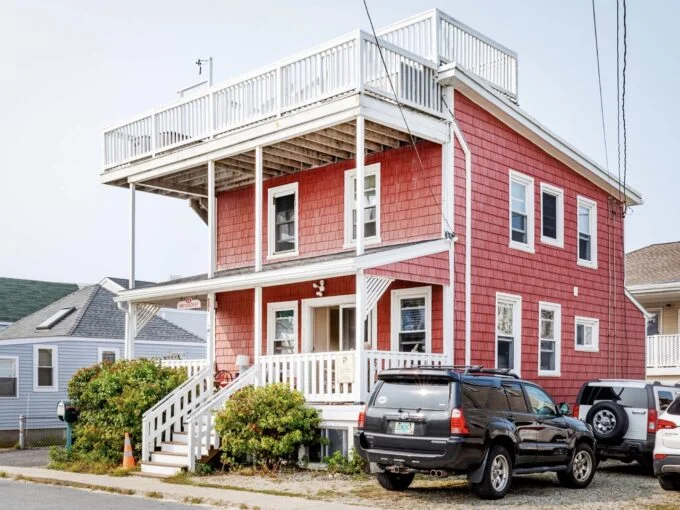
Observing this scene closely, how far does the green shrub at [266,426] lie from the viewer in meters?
16.1

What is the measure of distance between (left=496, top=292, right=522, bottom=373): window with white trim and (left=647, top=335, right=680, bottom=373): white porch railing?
1103 cm

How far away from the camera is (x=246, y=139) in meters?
18.5

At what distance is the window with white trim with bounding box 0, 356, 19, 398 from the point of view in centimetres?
3042

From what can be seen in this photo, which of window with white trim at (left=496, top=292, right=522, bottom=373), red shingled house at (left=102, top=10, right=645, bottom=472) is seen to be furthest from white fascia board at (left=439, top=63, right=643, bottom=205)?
window with white trim at (left=496, top=292, right=522, bottom=373)

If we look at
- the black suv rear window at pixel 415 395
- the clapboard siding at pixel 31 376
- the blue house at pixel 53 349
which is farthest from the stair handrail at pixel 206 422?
the blue house at pixel 53 349

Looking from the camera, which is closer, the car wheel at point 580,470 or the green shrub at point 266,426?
the car wheel at point 580,470

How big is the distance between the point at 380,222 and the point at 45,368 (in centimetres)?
1621

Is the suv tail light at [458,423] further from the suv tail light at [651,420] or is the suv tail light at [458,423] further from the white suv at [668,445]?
the suv tail light at [651,420]

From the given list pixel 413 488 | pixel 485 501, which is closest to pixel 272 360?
pixel 413 488

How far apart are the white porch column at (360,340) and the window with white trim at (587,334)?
7.46 metres

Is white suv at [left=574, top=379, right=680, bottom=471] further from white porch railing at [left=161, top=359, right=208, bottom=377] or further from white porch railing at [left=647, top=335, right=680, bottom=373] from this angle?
white porch railing at [left=647, top=335, right=680, bottom=373]

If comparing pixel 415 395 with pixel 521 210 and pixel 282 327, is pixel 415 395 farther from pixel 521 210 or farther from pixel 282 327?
pixel 521 210

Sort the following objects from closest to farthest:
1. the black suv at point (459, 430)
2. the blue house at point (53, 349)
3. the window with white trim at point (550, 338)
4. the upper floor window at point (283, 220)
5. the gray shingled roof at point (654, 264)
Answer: the black suv at point (459, 430) → the window with white trim at point (550, 338) → the upper floor window at point (283, 220) → the blue house at point (53, 349) → the gray shingled roof at point (654, 264)

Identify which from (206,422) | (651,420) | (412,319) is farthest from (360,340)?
(651,420)
